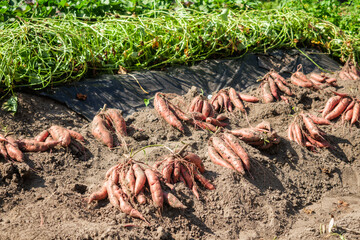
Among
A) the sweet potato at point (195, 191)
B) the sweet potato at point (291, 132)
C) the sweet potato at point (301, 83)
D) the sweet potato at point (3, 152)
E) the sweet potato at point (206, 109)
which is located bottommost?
the sweet potato at point (301, 83)

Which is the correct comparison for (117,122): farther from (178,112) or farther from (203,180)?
(203,180)

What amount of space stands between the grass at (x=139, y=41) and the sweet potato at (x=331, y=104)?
167 cm

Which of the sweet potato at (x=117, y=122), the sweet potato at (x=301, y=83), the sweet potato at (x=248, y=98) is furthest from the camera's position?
the sweet potato at (x=301, y=83)

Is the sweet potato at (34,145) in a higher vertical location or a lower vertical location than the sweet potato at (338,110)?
higher

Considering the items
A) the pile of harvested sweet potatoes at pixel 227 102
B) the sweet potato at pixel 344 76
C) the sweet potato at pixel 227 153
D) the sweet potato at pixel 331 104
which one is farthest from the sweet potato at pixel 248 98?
the sweet potato at pixel 344 76

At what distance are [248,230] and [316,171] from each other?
128 cm

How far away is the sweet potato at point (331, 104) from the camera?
191 inches

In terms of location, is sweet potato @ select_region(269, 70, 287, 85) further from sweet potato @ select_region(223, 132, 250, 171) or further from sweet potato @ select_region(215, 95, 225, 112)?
sweet potato @ select_region(223, 132, 250, 171)

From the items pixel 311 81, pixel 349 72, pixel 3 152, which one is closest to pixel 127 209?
pixel 3 152

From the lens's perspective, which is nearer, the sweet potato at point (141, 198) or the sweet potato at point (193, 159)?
the sweet potato at point (141, 198)

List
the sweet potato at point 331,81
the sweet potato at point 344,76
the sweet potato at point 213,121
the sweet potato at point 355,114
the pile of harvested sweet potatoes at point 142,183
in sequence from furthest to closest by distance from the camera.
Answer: the sweet potato at point 344,76
the sweet potato at point 331,81
the sweet potato at point 355,114
the sweet potato at point 213,121
the pile of harvested sweet potatoes at point 142,183

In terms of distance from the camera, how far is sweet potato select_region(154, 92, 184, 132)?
4.12 metres

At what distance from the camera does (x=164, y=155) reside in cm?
339

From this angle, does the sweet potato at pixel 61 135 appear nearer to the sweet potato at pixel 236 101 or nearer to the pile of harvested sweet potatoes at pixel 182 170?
the pile of harvested sweet potatoes at pixel 182 170
